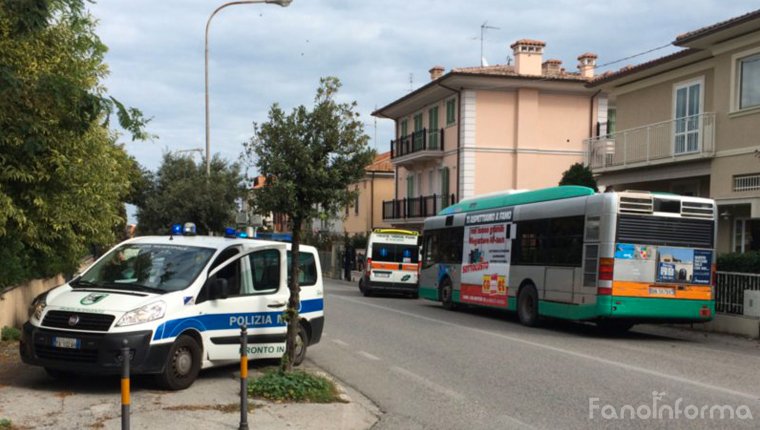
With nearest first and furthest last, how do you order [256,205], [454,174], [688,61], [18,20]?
1. [18,20]
2. [256,205]
3. [688,61]
4. [454,174]

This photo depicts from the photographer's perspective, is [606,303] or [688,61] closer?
[606,303]

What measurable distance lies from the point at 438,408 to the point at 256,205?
3.66 metres

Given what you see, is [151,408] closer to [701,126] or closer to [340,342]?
[340,342]

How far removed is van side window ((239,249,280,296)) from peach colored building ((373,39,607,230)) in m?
27.2

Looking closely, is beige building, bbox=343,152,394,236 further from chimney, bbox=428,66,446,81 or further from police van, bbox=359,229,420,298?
police van, bbox=359,229,420,298

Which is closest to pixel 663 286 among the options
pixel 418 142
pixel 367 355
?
pixel 367 355

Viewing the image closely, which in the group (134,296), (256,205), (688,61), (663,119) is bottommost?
(134,296)

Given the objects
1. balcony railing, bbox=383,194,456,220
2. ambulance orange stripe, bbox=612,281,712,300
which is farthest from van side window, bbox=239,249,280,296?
balcony railing, bbox=383,194,456,220

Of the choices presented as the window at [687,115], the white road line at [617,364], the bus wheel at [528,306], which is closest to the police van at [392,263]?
the white road line at [617,364]

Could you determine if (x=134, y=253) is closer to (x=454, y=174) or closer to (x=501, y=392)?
(x=501, y=392)

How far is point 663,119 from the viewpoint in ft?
81.0

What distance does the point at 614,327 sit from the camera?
59.3ft

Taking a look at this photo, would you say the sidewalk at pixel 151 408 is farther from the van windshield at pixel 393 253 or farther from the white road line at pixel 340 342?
the van windshield at pixel 393 253

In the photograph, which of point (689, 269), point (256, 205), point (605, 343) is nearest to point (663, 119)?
point (689, 269)
